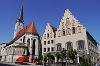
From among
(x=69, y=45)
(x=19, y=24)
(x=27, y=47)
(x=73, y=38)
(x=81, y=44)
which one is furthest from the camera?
(x=19, y=24)

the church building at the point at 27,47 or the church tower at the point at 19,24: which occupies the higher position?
the church tower at the point at 19,24

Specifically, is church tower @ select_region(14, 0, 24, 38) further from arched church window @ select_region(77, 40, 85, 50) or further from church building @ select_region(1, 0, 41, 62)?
arched church window @ select_region(77, 40, 85, 50)

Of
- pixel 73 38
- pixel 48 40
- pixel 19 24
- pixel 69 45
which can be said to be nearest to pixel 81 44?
pixel 73 38

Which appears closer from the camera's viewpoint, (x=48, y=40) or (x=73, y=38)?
(x=73, y=38)

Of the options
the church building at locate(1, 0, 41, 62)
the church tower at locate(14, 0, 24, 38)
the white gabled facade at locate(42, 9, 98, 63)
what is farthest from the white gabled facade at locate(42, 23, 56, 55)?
the church tower at locate(14, 0, 24, 38)

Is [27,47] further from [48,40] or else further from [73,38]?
[73,38]

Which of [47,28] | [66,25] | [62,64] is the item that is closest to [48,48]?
[47,28]

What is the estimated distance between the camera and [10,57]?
4862cm

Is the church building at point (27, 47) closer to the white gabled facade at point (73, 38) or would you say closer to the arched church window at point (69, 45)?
the white gabled facade at point (73, 38)

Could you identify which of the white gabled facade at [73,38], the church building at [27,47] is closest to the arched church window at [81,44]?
the white gabled facade at [73,38]

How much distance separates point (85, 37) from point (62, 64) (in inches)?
436

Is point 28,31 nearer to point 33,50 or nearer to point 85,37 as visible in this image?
point 33,50

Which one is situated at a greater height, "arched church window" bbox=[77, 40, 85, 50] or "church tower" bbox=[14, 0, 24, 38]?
"church tower" bbox=[14, 0, 24, 38]

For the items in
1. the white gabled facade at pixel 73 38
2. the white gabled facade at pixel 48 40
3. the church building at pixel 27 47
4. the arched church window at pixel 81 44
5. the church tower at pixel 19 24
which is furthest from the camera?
the church tower at pixel 19 24
